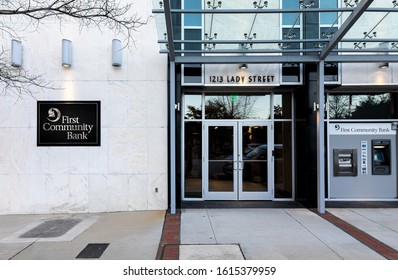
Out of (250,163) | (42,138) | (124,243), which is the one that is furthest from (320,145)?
(42,138)

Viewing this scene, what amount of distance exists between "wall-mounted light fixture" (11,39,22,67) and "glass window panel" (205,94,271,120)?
4.83 metres

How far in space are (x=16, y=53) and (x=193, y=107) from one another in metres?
4.61

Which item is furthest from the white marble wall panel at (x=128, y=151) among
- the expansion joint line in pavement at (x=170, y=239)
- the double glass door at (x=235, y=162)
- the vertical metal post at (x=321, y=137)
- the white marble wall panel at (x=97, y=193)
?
the vertical metal post at (x=321, y=137)

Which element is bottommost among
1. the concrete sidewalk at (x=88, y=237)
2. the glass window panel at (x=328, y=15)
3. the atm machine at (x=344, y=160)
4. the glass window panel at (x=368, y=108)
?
the concrete sidewalk at (x=88, y=237)

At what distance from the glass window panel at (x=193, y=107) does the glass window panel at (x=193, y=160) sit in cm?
20

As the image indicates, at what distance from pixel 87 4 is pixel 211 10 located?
224 centimetres

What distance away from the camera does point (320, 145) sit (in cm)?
756

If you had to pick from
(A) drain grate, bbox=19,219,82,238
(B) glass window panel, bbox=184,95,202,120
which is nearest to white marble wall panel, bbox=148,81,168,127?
(B) glass window panel, bbox=184,95,202,120

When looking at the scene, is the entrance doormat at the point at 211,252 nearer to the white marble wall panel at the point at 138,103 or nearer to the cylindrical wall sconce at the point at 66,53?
the white marble wall panel at the point at 138,103

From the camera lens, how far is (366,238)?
5.54m

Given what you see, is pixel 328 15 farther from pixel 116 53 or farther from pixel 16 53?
pixel 16 53

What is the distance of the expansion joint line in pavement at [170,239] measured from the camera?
4703mm

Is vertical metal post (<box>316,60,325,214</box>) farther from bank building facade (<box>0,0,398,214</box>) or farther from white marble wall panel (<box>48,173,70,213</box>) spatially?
white marble wall panel (<box>48,173,70,213</box>)

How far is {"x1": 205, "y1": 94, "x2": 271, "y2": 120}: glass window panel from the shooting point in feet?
29.1
